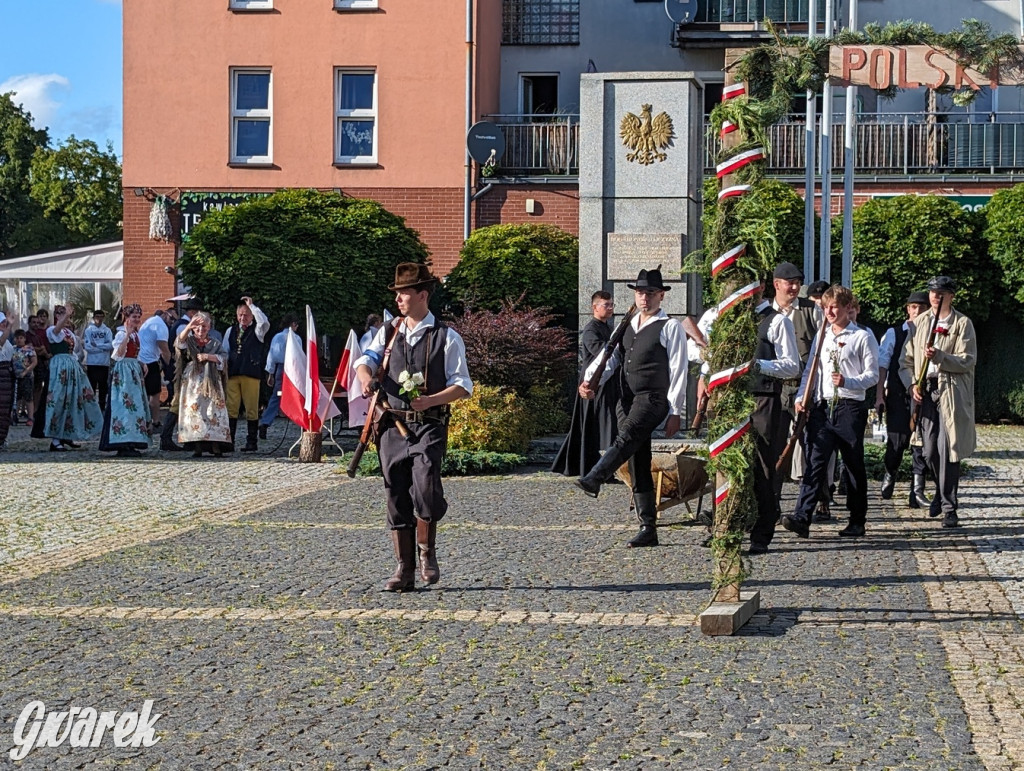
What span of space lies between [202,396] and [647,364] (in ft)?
29.1

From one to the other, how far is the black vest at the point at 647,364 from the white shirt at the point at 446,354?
211cm

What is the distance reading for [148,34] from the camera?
30.3 m

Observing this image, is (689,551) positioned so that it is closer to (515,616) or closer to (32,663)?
(515,616)

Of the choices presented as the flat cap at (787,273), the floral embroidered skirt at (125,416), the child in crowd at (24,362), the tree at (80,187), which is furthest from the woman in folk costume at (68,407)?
the tree at (80,187)

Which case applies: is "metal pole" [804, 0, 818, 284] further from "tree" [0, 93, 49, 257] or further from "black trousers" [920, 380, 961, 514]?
"tree" [0, 93, 49, 257]

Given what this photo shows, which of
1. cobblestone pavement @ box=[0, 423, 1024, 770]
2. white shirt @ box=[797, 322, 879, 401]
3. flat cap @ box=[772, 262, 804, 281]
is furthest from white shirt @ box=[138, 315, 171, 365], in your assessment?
white shirt @ box=[797, 322, 879, 401]

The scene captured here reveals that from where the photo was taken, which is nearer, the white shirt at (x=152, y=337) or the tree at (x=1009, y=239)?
the white shirt at (x=152, y=337)

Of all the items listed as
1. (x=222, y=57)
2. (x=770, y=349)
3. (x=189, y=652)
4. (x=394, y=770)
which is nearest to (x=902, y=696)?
(x=394, y=770)

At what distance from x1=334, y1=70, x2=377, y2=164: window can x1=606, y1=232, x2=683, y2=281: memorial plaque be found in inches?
490

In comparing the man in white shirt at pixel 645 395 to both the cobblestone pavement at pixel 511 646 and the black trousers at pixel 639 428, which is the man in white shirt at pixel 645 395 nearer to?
the black trousers at pixel 639 428

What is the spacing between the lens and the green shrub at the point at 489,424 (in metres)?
16.6

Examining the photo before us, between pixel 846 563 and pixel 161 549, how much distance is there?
14.9 feet

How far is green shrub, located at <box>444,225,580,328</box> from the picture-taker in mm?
25172

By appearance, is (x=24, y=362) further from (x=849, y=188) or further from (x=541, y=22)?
(x=541, y=22)
